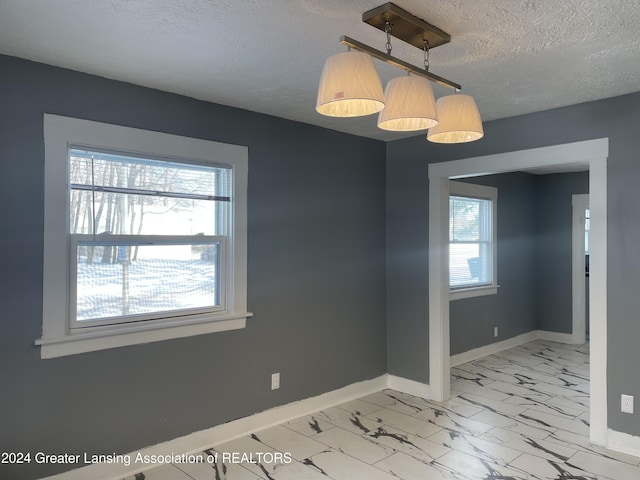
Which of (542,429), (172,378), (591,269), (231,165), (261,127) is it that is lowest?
(542,429)

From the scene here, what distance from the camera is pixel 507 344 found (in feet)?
20.2

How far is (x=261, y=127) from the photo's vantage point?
11.9 ft

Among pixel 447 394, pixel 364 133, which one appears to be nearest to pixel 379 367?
pixel 447 394

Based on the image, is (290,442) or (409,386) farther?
(409,386)

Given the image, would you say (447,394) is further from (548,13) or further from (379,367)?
(548,13)

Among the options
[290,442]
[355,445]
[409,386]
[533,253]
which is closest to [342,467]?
[355,445]

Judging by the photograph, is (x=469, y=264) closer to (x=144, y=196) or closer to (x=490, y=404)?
(x=490, y=404)

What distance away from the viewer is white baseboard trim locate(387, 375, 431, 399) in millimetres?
4309

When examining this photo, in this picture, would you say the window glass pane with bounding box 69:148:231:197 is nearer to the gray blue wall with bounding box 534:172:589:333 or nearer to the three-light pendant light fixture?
the three-light pendant light fixture

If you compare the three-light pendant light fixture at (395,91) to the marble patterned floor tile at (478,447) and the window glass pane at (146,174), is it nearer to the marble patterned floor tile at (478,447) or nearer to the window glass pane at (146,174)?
the window glass pane at (146,174)

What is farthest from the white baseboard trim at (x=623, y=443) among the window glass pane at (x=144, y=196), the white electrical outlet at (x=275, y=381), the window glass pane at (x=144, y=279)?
the window glass pane at (x=144, y=196)

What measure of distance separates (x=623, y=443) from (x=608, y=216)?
1.51 metres

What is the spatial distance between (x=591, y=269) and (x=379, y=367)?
2068mm

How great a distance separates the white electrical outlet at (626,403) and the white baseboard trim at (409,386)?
1527 mm
